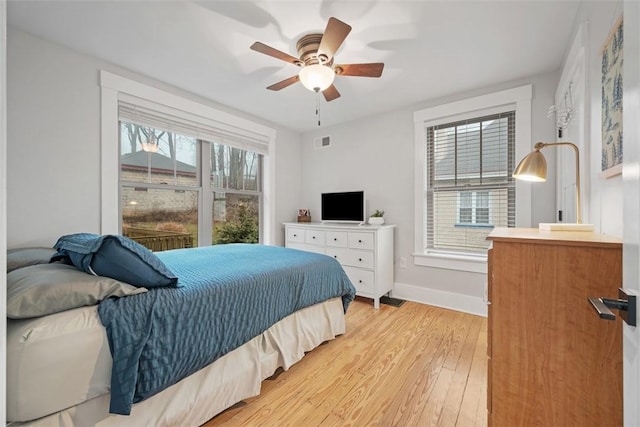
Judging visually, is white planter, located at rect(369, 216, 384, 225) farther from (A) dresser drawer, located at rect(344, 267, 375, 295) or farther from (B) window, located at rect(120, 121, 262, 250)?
(B) window, located at rect(120, 121, 262, 250)

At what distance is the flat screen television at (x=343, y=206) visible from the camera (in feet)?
11.8

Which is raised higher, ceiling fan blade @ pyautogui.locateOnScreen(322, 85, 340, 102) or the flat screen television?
ceiling fan blade @ pyautogui.locateOnScreen(322, 85, 340, 102)

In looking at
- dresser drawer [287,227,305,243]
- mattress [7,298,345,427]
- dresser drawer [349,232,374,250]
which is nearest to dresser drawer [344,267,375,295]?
dresser drawer [349,232,374,250]

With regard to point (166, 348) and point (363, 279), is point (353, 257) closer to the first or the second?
point (363, 279)

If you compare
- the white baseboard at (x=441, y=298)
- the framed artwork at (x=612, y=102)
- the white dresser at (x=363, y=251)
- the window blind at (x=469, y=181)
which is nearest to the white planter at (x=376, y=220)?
the white dresser at (x=363, y=251)

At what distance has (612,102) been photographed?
3.71 ft

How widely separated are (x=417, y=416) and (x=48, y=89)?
346 centimetres

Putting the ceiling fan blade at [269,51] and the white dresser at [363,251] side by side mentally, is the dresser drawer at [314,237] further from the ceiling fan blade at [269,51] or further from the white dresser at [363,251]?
the ceiling fan blade at [269,51]

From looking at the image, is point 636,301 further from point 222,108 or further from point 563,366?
point 222,108

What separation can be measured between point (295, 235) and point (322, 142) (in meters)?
1.51

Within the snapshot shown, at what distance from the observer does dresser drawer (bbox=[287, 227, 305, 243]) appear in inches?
147

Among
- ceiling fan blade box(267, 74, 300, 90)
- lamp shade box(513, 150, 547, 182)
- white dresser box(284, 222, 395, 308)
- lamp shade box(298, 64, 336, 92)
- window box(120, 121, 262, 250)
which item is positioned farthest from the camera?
white dresser box(284, 222, 395, 308)

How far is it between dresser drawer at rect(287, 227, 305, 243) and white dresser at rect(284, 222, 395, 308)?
219mm

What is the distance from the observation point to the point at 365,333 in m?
2.44
